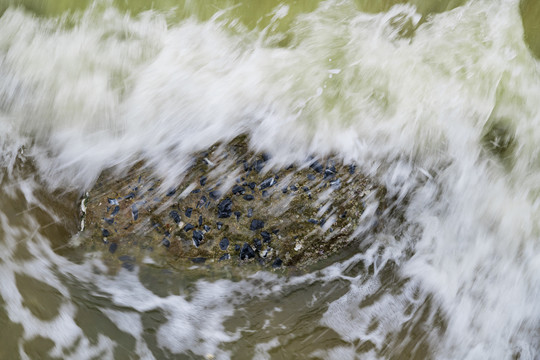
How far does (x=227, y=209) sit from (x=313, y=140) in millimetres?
916

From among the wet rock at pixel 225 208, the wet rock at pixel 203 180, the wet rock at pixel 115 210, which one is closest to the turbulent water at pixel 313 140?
the wet rock at pixel 203 180

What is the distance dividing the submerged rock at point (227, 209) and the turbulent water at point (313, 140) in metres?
0.14

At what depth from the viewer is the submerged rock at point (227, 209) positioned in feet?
11.4

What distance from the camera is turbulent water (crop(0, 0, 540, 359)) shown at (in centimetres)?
357

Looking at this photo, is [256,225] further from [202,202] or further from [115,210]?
[115,210]

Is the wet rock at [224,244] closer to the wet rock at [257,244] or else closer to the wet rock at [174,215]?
the wet rock at [257,244]

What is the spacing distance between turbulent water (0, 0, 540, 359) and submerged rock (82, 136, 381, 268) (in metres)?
0.14

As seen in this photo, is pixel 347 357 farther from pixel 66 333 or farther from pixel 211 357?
pixel 66 333

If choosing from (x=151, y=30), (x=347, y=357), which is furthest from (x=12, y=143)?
(x=347, y=357)

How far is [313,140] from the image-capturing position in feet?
11.8

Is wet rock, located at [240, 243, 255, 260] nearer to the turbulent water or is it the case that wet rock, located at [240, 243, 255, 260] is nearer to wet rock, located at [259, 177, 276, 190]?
the turbulent water

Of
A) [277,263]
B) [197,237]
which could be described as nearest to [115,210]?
[197,237]

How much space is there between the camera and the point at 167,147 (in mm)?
3643

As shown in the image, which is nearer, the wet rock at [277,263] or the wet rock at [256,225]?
the wet rock at [256,225]
